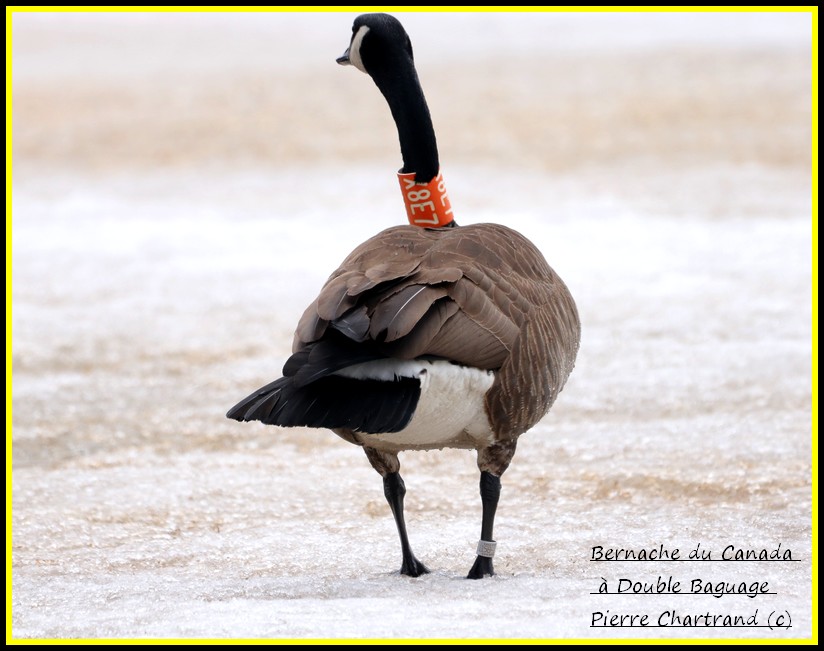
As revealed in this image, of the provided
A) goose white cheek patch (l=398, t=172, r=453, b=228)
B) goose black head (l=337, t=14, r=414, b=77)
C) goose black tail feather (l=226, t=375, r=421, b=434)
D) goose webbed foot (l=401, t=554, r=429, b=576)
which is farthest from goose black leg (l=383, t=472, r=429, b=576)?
goose black head (l=337, t=14, r=414, b=77)

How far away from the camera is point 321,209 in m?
15.1

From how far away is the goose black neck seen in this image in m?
5.72

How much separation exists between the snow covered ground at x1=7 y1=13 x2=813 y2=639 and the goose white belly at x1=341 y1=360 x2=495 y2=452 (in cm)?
65

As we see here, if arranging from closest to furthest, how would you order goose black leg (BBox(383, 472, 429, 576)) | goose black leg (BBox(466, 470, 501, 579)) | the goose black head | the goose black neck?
goose black leg (BBox(466, 470, 501, 579)) → goose black leg (BBox(383, 472, 429, 576)) → the goose black head → the goose black neck

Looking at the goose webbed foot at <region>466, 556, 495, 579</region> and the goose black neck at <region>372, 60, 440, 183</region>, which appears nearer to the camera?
the goose webbed foot at <region>466, 556, 495, 579</region>

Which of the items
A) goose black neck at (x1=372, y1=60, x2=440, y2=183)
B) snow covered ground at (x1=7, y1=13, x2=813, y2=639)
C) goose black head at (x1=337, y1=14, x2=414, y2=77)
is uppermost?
goose black head at (x1=337, y1=14, x2=414, y2=77)

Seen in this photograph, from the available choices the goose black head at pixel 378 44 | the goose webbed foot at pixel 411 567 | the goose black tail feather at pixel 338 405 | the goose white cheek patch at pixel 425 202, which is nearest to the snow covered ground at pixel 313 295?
the goose webbed foot at pixel 411 567

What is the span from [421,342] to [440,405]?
0.29m

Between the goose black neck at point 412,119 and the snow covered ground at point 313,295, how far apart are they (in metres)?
1.91

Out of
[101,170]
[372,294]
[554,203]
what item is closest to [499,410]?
[372,294]

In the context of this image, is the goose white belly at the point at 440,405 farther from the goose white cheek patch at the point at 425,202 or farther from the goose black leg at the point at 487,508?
the goose white cheek patch at the point at 425,202

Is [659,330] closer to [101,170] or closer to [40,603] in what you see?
[40,603]

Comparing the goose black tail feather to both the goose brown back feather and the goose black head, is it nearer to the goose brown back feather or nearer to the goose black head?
the goose brown back feather

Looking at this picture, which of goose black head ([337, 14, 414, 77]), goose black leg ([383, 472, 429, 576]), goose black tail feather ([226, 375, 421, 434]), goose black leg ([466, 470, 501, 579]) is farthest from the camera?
goose black head ([337, 14, 414, 77])
